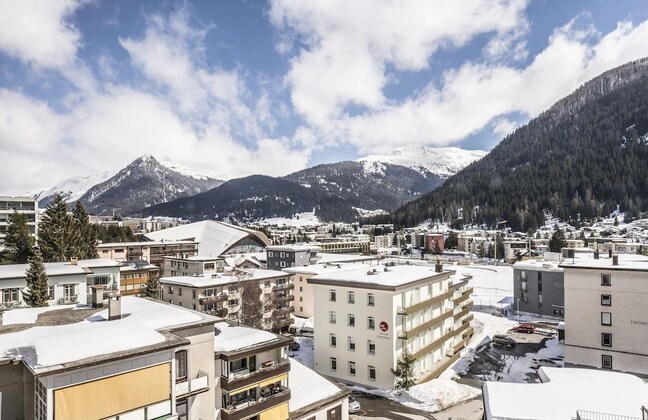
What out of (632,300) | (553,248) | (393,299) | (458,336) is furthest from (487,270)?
(393,299)

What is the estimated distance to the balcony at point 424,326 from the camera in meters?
40.3

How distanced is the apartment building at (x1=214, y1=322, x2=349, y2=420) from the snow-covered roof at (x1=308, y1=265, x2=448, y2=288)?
15.2 meters

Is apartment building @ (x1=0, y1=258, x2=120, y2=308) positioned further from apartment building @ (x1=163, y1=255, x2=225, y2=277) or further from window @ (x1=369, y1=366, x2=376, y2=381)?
apartment building @ (x1=163, y1=255, x2=225, y2=277)

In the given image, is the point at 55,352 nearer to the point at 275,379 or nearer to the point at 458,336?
the point at 275,379

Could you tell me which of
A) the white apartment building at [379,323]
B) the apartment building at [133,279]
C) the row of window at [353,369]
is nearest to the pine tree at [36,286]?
the white apartment building at [379,323]

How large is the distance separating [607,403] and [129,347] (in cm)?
2382

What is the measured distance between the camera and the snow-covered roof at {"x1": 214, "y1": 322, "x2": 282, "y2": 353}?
22.5 meters

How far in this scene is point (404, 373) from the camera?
39281mm

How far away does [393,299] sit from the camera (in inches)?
1564

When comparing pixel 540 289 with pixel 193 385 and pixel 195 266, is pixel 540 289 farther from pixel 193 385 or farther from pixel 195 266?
pixel 193 385

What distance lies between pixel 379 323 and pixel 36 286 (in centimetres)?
3590

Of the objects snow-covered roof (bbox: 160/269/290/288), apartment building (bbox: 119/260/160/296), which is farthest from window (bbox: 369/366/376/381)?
apartment building (bbox: 119/260/160/296)

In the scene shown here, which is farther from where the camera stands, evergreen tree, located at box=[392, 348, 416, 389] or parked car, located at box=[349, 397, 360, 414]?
evergreen tree, located at box=[392, 348, 416, 389]

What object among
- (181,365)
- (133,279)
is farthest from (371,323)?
(133,279)
